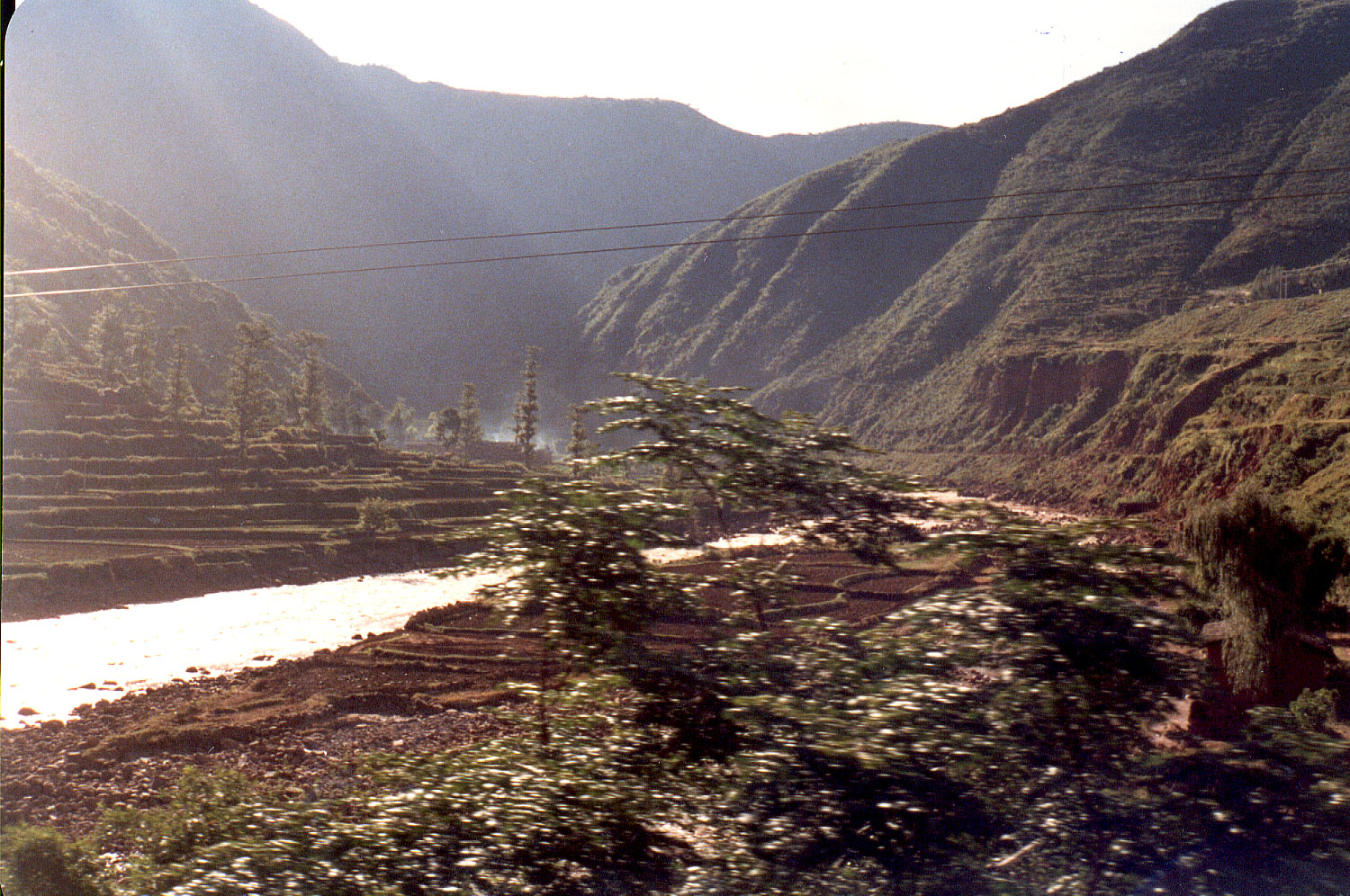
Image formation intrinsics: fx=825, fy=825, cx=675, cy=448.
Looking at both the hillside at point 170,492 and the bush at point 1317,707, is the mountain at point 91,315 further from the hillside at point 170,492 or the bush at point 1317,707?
the bush at point 1317,707

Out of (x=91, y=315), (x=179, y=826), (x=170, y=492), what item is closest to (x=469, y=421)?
(x=170, y=492)

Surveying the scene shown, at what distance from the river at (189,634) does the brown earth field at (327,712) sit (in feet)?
1.53

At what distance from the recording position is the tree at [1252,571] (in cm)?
607

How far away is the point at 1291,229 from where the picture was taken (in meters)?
23.7

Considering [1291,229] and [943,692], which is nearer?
[943,692]

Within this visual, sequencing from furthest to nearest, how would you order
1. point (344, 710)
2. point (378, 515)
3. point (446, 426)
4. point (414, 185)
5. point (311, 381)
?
point (414, 185)
point (446, 426)
point (311, 381)
point (378, 515)
point (344, 710)

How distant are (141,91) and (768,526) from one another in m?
85.2

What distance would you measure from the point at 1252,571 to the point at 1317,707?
109 cm

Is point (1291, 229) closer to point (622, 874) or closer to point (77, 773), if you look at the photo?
point (622, 874)

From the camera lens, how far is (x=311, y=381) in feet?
45.3

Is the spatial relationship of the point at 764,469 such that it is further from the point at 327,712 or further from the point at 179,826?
the point at 327,712

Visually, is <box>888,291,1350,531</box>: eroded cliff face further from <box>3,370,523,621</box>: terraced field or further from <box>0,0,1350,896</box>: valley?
<box>3,370,523,621</box>: terraced field

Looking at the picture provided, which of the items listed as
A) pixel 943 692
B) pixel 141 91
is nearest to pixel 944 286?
pixel 943 692

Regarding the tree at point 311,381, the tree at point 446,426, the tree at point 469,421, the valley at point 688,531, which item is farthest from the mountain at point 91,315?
the tree at point 469,421
